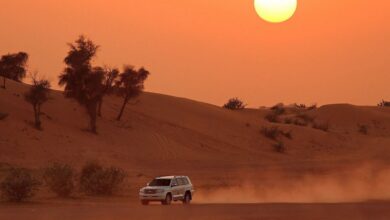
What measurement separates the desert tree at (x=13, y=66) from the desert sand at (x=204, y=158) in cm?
491

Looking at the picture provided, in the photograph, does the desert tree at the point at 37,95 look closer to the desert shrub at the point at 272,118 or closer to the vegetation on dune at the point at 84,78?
the vegetation on dune at the point at 84,78

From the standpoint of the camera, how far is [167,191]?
36.6 metres

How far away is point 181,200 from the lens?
37.6m

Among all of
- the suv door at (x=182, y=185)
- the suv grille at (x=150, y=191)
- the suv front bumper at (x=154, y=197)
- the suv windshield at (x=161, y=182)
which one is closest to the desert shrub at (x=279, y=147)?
the suv door at (x=182, y=185)

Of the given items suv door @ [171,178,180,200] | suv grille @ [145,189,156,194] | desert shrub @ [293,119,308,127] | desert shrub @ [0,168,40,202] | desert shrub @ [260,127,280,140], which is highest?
desert shrub @ [293,119,308,127]

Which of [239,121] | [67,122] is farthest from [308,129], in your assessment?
[67,122]

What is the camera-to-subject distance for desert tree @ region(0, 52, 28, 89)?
9338cm

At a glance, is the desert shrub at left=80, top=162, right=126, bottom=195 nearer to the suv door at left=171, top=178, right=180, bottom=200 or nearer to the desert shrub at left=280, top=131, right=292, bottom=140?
the suv door at left=171, top=178, right=180, bottom=200

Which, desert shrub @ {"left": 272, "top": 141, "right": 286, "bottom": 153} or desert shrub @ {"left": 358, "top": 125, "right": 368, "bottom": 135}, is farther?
desert shrub @ {"left": 358, "top": 125, "right": 368, "bottom": 135}

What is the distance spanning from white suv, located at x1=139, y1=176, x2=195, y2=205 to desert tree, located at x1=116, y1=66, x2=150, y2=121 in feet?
149

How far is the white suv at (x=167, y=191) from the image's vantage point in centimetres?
3634

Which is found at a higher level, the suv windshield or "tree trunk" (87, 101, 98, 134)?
"tree trunk" (87, 101, 98, 134)

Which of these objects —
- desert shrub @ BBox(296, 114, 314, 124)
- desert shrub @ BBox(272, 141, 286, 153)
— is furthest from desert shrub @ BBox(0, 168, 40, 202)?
desert shrub @ BBox(296, 114, 314, 124)

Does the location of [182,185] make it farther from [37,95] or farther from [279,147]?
[279,147]
